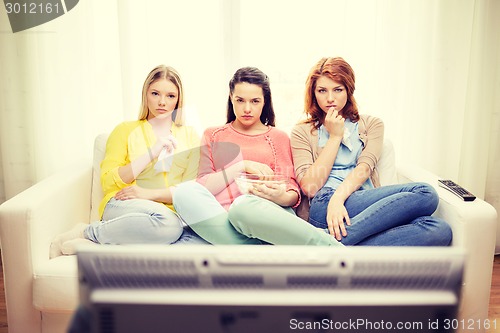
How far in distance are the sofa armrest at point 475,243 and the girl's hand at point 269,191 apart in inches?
22.8

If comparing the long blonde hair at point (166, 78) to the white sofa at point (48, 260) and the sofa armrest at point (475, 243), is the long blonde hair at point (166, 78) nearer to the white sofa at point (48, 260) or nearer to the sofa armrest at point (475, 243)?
the white sofa at point (48, 260)

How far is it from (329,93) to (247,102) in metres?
Answer: 0.34

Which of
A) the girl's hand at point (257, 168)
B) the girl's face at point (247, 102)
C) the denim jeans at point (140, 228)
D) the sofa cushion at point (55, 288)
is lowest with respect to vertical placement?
the sofa cushion at point (55, 288)

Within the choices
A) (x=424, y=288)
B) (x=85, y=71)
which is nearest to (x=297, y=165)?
(x=85, y=71)

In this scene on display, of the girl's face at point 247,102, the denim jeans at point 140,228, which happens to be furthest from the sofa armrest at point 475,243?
the denim jeans at point 140,228

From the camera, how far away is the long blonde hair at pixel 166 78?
193 cm

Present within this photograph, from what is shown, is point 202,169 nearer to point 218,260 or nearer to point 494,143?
point 218,260

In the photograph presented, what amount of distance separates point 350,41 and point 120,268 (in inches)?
84.6

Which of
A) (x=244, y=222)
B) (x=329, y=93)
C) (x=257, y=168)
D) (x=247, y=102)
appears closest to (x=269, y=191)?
(x=257, y=168)

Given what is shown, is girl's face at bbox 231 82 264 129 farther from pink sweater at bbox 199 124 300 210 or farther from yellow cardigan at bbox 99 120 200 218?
yellow cardigan at bbox 99 120 200 218

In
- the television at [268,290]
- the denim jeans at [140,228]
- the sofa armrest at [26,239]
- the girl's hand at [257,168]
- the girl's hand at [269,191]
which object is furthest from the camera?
the girl's hand at [257,168]

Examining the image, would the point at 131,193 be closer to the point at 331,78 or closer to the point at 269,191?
the point at 269,191

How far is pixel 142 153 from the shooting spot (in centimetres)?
191

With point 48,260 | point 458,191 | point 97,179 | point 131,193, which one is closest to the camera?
point 48,260
